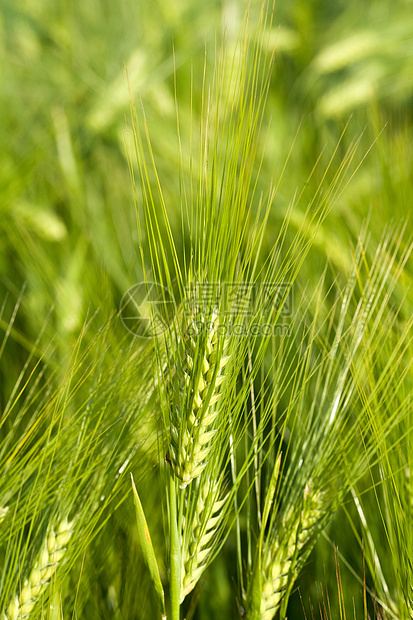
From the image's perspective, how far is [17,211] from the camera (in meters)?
0.72

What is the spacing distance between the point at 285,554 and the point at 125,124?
18.6 inches

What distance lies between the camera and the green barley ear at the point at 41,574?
381 mm

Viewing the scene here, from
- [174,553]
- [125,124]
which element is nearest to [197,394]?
[174,553]

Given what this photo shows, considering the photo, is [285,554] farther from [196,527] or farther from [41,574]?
[41,574]

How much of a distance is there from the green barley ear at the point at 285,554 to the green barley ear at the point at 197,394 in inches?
4.3

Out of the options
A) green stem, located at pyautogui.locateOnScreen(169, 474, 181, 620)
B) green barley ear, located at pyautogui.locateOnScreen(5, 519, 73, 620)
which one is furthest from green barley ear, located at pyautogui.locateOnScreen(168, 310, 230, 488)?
green barley ear, located at pyautogui.locateOnScreen(5, 519, 73, 620)

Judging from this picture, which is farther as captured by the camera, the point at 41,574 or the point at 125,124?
the point at 125,124

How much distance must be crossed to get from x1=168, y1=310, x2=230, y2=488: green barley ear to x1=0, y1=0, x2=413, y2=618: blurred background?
25cm

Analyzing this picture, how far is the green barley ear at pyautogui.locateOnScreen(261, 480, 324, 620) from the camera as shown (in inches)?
15.2

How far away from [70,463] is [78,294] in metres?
0.29

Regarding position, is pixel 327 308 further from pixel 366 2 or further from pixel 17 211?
pixel 366 2

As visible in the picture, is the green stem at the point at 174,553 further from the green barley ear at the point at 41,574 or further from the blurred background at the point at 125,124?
the blurred background at the point at 125,124

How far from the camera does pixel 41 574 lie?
1.26ft

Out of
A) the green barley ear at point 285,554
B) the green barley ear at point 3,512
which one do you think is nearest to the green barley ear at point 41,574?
the green barley ear at point 3,512
